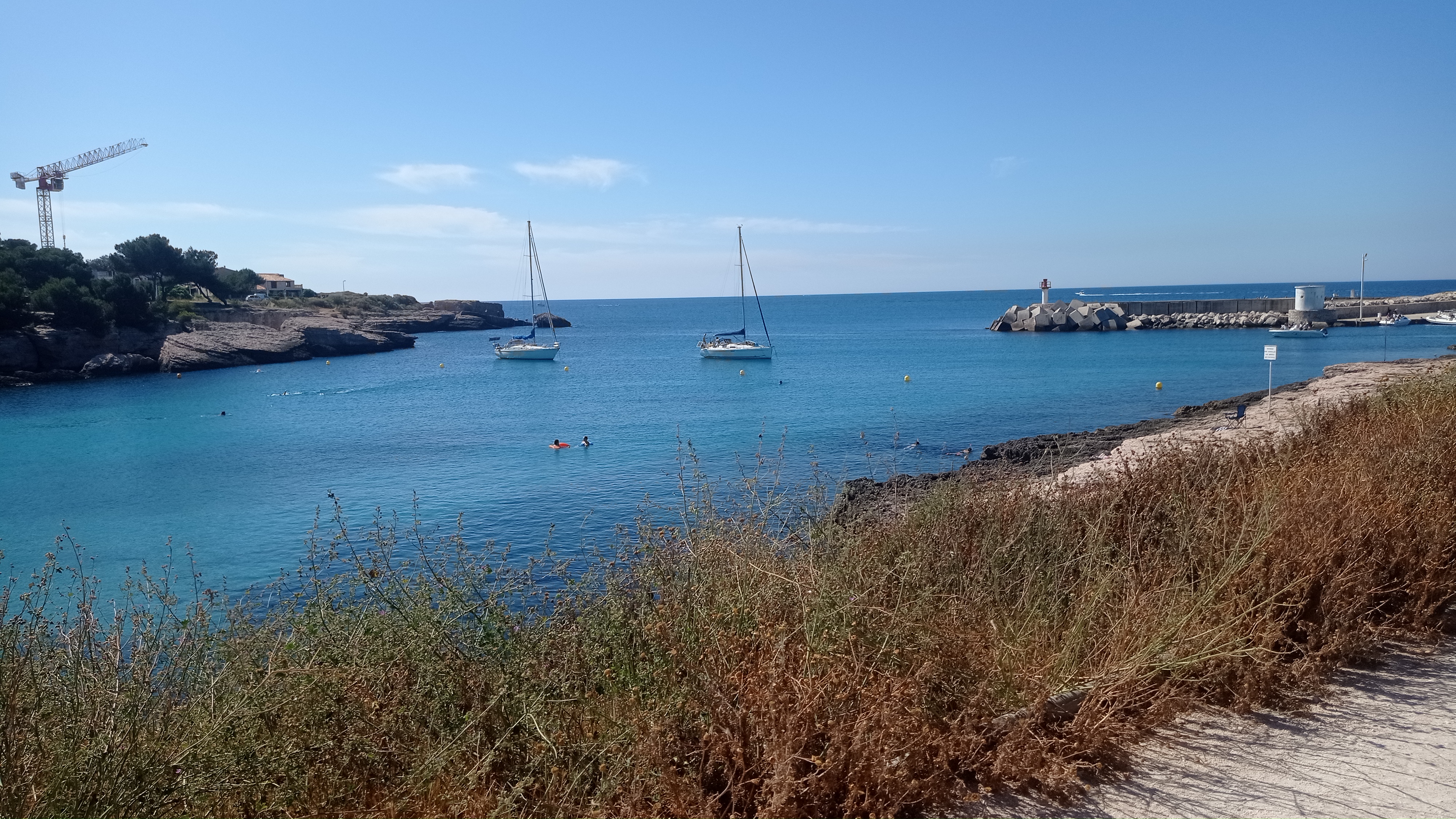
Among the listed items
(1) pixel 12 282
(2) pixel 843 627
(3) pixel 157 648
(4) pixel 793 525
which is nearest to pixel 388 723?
(3) pixel 157 648

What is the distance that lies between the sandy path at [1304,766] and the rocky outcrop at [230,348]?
2786 inches

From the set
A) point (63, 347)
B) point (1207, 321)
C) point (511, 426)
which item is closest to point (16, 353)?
point (63, 347)

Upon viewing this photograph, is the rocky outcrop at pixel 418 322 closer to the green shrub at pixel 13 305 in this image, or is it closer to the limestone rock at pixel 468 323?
the limestone rock at pixel 468 323

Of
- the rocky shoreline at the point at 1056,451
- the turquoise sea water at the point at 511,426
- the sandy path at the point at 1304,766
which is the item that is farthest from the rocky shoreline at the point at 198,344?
the sandy path at the point at 1304,766

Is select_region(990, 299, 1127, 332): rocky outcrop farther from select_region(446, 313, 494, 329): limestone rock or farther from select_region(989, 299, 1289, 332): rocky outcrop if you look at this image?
select_region(446, 313, 494, 329): limestone rock

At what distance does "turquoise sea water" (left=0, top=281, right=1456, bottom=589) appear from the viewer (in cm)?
2050

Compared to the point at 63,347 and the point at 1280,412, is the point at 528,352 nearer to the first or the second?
the point at 63,347

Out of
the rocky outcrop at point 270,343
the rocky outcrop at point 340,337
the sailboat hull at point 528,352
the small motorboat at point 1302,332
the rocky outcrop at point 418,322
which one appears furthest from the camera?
the rocky outcrop at point 418,322

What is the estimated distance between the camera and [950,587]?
5957 mm

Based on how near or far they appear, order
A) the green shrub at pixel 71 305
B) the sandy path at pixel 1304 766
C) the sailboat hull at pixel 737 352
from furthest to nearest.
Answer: the sailboat hull at pixel 737 352 → the green shrub at pixel 71 305 → the sandy path at pixel 1304 766

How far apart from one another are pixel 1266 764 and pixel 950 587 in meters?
2.08

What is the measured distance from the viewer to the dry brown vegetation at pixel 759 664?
3.61 metres

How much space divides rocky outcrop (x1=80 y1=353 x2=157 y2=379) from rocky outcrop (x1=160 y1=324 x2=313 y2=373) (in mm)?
1240

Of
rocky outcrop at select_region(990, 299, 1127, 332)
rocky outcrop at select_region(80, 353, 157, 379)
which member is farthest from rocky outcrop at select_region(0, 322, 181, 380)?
rocky outcrop at select_region(990, 299, 1127, 332)
